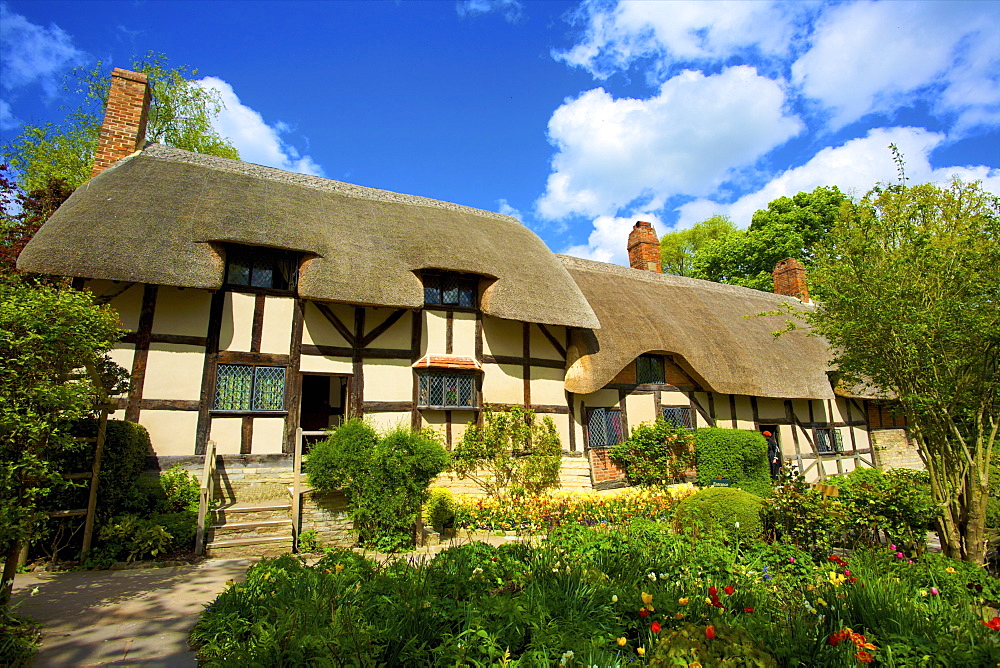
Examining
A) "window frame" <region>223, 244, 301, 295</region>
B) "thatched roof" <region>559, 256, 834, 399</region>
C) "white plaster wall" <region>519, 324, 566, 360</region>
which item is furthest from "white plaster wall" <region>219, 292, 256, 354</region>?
"thatched roof" <region>559, 256, 834, 399</region>

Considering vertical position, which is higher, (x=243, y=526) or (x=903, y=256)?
(x=903, y=256)

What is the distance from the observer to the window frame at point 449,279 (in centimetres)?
1023

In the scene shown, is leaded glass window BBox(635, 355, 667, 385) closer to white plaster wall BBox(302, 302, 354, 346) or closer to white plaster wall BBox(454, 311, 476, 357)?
white plaster wall BBox(454, 311, 476, 357)

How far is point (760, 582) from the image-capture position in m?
4.48

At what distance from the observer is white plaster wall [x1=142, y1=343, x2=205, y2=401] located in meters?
7.86

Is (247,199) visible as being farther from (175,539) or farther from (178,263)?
(175,539)

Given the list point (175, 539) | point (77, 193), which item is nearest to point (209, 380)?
point (175, 539)

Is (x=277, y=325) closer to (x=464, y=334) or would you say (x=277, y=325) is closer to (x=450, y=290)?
(x=450, y=290)

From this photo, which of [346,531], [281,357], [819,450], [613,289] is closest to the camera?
[346,531]

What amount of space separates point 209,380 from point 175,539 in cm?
247

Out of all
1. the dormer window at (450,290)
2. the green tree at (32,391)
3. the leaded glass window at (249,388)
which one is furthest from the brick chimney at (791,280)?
the green tree at (32,391)

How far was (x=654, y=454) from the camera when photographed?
1164 centimetres

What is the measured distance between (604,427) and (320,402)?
6.89m

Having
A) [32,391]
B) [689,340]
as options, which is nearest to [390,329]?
[32,391]
